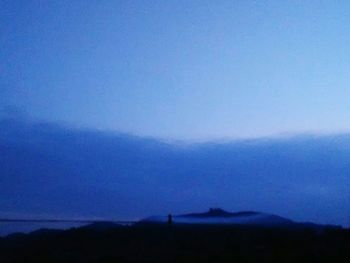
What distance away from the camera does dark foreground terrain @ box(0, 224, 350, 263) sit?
1289 cm

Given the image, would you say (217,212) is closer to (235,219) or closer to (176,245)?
(235,219)

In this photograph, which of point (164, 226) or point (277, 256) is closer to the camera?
point (277, 256)

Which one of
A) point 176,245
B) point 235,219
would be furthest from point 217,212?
point 176,245

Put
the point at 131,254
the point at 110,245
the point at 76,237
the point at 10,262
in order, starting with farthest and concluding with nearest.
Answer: the point at 76,237 < the point at 110,245 < the point at 131,254 < the point at 10,262

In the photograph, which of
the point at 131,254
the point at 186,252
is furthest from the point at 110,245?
the point at 186,252

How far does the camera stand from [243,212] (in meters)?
21.4

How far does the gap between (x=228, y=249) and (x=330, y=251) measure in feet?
8.82

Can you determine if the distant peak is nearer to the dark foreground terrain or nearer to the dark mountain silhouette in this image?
the dark mountain silhouette

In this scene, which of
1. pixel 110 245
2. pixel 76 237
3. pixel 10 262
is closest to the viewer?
pixel 10 262

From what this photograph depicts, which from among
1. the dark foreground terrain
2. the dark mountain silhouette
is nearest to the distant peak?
the dark mountain silhouette

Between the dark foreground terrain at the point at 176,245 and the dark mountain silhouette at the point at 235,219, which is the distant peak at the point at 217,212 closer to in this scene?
the dark mountain silhouette at the point at 235,219

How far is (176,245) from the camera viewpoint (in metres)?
14.5

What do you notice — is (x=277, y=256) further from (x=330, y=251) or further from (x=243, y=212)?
(x=243, y=212)

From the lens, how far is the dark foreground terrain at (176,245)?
12.9m
